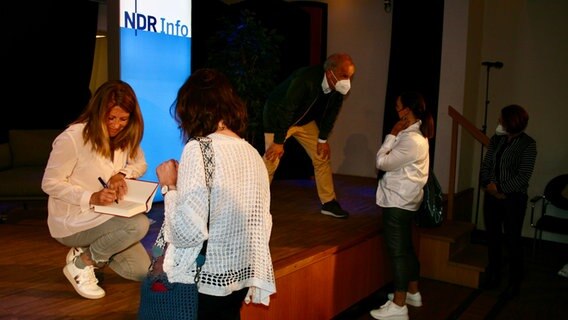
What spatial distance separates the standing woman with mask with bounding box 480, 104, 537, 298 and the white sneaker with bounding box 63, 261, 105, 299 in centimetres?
297

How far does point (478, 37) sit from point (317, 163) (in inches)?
113

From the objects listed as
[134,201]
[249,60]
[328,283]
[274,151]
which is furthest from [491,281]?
[134,201]

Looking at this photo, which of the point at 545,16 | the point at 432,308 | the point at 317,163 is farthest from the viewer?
the point at 545,16

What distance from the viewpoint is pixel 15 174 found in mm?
4598

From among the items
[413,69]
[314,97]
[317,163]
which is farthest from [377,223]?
[413,69]

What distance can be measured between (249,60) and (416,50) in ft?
6.34

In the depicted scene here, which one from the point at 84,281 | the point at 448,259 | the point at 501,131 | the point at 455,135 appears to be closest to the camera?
the point at 84,281

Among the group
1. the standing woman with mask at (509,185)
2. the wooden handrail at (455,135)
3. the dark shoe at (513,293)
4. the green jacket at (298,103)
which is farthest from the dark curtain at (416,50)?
the green jacket at (298,103)

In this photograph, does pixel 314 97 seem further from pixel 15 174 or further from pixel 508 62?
pixel 508 62

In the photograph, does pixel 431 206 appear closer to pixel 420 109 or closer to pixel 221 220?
pixel 420 109

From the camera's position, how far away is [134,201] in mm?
2469

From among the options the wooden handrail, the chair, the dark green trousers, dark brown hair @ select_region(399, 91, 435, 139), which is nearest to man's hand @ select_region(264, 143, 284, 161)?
the dark green trousers

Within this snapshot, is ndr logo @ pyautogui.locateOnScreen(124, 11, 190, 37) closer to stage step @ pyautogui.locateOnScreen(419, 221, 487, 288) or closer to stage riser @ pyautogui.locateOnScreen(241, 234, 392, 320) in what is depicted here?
stage riser @ pyautogui.locateOnScreen(241, 234, 392, 320)

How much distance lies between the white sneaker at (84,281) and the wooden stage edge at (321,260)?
0.76 metres
